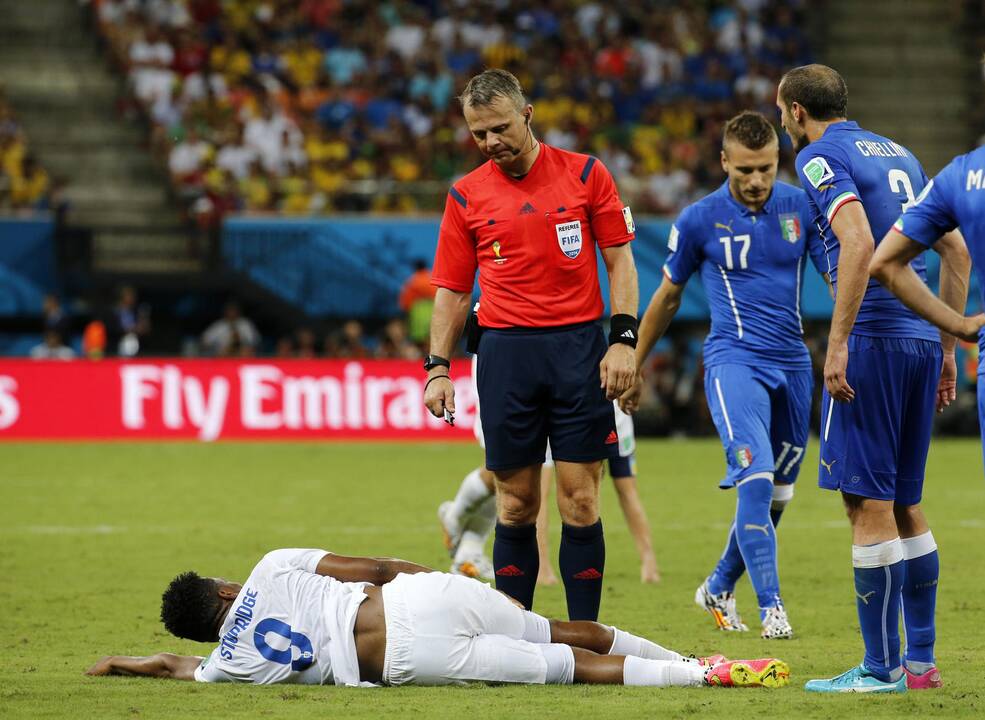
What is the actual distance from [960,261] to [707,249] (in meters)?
2.50

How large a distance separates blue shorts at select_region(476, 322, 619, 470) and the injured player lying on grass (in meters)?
0.80

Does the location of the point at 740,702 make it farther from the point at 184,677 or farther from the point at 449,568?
the point at 449,568

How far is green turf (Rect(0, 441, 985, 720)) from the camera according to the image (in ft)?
19.3

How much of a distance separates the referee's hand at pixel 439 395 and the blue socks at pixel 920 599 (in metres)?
2.03

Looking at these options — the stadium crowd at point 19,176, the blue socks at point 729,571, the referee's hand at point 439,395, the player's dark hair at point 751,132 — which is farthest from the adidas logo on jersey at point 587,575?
the stadium crowd at point 19,176

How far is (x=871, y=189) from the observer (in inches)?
245

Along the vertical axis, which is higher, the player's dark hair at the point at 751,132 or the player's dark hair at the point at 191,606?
the player's dark hair at the point at 751,132

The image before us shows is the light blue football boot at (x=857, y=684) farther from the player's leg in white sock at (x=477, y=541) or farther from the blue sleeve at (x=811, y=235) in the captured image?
the player's leg in white sock at (x=477, y=541)

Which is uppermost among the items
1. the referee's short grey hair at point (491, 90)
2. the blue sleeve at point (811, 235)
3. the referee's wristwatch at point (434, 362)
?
the referee's short grey hair at point (491, 90)

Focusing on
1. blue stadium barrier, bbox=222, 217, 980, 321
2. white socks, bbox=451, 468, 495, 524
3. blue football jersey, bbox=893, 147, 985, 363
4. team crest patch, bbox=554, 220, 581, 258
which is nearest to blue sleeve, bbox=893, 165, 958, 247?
blue football jersey, bbox=893, 147, 985, 363

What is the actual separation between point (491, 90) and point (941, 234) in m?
2.17

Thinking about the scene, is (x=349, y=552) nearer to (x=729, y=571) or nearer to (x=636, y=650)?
(x=729, y=571)

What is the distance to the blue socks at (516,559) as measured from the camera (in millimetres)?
→ 6945

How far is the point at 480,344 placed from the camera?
6988 millimetres
